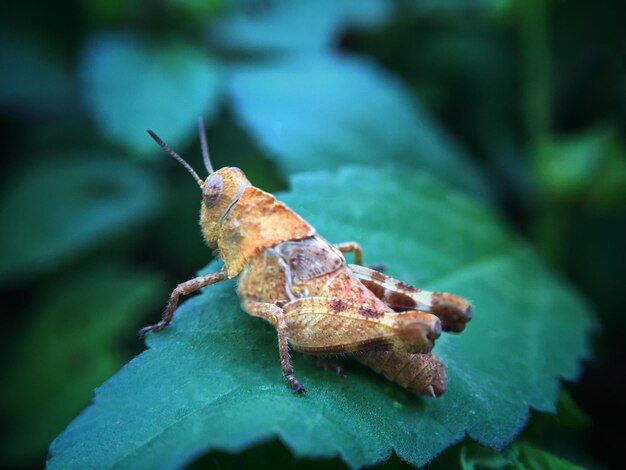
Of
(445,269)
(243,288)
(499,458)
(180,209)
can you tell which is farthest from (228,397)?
(180,209)

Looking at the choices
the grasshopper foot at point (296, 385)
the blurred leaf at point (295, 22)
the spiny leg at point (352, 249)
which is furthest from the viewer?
the blurred leaf at point (295, 22)

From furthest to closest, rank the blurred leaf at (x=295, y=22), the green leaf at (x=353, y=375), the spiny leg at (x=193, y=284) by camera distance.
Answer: the blurred leaf at (x=295, y=22) → the spiny leg at (x=193, y=284) → the green leaf at (x=353, y=375)

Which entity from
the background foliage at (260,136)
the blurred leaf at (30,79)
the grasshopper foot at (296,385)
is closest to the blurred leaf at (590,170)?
the background foliage at (260,136)

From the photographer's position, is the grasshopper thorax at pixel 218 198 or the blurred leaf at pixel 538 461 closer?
the blurred leaf at pixel 538 461

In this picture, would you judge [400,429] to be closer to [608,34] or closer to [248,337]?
[248,337]

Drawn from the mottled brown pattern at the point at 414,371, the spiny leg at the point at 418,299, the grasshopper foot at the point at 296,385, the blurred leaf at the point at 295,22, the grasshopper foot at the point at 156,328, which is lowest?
the mottled brown pattern at the point at 414,371

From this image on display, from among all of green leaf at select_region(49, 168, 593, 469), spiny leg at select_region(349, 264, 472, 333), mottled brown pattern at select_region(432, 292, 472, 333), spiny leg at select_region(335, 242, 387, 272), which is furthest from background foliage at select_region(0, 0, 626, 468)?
mottled brown pattern at select_region(432, 292, 472, 333)

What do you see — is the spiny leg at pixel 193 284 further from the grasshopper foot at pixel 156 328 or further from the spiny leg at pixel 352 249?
the spiny leg at pixel 352 249

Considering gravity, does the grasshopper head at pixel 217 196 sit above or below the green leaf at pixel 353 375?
above

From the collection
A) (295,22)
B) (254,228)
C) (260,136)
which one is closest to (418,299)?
(254,228)
